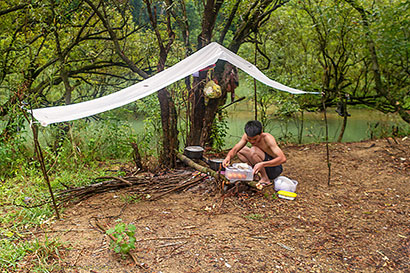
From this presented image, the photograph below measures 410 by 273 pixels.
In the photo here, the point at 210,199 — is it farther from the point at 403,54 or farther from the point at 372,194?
the point at 403,54

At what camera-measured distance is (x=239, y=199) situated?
318cm

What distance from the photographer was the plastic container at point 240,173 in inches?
127

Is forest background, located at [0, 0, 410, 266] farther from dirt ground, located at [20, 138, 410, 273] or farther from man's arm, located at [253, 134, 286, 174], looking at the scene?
man's arm, located at [253, 134, 286, 174]

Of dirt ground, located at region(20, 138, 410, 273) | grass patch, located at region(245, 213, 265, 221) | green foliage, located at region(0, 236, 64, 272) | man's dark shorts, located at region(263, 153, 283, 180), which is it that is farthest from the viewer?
man's dark shorts, located at region(263, 153, 283, 180)

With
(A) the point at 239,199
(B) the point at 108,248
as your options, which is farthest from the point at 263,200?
(B) the point at 108,248

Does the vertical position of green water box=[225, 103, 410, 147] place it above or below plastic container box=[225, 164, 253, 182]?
below

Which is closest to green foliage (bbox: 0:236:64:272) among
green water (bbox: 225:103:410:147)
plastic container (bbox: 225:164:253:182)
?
plastic container (bbox: 225:164:253:182)

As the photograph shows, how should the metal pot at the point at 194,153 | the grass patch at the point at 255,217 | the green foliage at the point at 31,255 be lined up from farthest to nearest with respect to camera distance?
the metal pot at the point at 194,153 < the grass patch at the point at 255,217 < the green foliage at the point at 31,255

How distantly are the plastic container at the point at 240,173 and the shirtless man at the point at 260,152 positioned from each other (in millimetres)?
108

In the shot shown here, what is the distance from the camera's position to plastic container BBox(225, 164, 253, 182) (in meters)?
3.22

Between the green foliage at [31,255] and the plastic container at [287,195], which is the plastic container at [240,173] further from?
the green foliage at [31,255]

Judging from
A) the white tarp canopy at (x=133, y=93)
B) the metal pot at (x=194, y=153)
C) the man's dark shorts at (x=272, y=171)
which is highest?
the white tarp canopy at (x=133, y=93)

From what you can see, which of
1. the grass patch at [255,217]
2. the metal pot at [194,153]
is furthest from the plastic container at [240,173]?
the metal pot at [194,153]

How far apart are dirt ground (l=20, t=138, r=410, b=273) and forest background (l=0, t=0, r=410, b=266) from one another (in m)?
0.51
